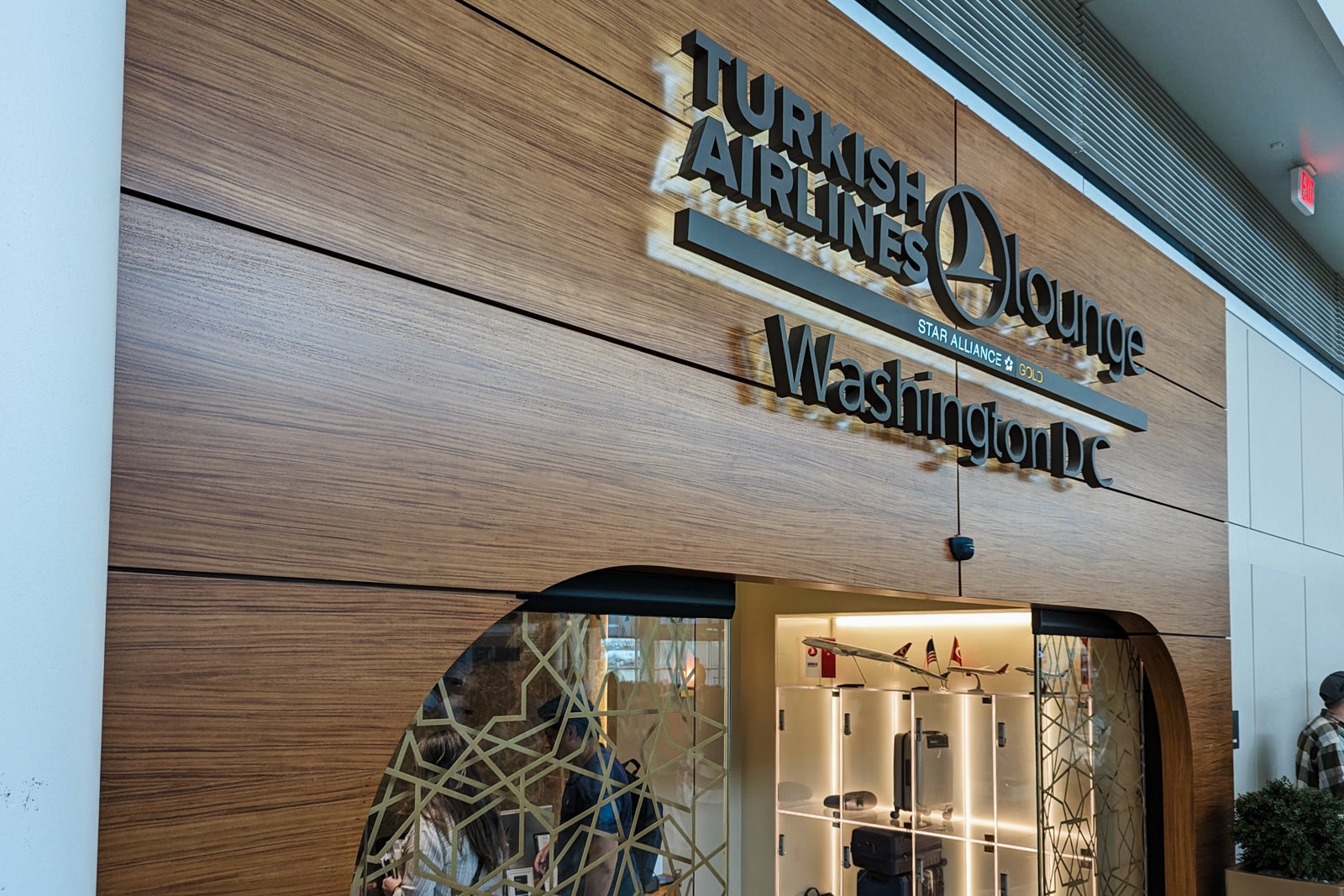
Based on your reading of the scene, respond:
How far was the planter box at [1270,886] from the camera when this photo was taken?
409cm

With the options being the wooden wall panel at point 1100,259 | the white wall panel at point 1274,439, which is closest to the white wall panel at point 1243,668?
the white wall panel at point 1274,439

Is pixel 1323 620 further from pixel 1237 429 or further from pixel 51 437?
pixel 51 437

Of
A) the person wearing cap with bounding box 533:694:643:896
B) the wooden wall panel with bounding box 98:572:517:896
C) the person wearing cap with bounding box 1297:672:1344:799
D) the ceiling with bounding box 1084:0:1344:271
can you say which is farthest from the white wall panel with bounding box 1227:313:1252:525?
the wooden wall panel with bounding box 98:572:517:896

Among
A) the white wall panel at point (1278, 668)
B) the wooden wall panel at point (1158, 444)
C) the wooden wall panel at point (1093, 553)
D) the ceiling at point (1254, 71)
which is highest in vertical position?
the ceiling at point (1254, 71)

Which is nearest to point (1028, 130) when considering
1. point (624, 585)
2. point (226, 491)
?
point (624, 585)

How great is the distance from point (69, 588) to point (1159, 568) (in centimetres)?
415

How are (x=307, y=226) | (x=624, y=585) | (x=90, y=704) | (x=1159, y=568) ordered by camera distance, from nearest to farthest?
(x=90, y=704) < (x=307, y=226) < (x=624, y=585) < (x=1159, y=568)

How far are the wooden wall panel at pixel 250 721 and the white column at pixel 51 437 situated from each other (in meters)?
0.12

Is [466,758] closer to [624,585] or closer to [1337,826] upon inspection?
[624,585]

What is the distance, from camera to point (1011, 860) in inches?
187

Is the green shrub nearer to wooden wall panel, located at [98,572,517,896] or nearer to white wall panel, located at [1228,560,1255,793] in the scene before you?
white wall panel, located at [1228,560,1255,793]

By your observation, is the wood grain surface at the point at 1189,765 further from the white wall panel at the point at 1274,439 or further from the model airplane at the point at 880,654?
the white wall panel at the point at 1274,439

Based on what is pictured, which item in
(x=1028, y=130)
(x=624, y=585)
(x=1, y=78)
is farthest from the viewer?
(x=1028, y=130)

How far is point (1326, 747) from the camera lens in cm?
545
